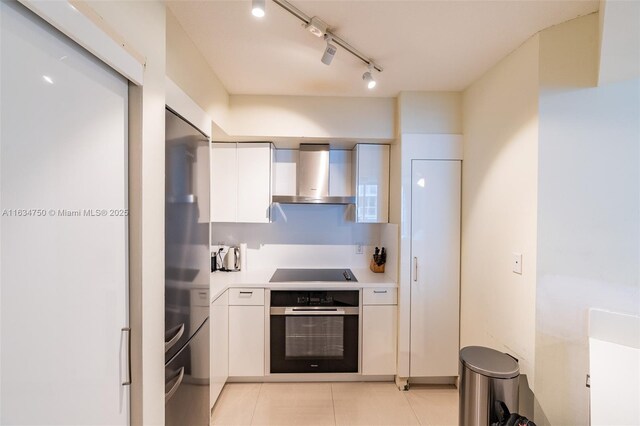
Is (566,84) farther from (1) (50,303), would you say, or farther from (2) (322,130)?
(1) (50,303)

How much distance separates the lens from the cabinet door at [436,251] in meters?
2.51

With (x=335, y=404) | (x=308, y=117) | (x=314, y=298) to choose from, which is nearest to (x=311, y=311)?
(x=314, y=298)

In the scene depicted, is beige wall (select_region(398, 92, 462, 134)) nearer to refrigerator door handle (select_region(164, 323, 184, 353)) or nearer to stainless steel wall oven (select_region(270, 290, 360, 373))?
stainless steel wall oven (select_region(270, 290, 360, 373))

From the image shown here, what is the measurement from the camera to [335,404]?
2320mm

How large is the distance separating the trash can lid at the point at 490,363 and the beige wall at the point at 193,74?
7.51 feet

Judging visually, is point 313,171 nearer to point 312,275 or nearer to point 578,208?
point 312,275

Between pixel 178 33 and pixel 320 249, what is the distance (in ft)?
7.41

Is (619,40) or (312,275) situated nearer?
(619,40)

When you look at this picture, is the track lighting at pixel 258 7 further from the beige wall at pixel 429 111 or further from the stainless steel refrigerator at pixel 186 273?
the beige wall at pixel 429 111

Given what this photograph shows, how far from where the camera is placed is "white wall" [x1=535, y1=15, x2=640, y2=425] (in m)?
1.52

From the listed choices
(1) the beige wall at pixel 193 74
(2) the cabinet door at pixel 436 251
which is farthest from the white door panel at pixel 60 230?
(2) the cabinet door at pixel 436 251

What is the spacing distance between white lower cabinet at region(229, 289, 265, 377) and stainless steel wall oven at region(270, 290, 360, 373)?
104 mm

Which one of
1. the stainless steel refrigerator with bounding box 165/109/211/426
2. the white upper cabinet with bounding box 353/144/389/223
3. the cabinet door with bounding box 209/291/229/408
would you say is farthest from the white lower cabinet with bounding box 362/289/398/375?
the stainless steel refrigerator with bounding box 165/109/211/426

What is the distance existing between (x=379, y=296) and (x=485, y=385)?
1058 mm
